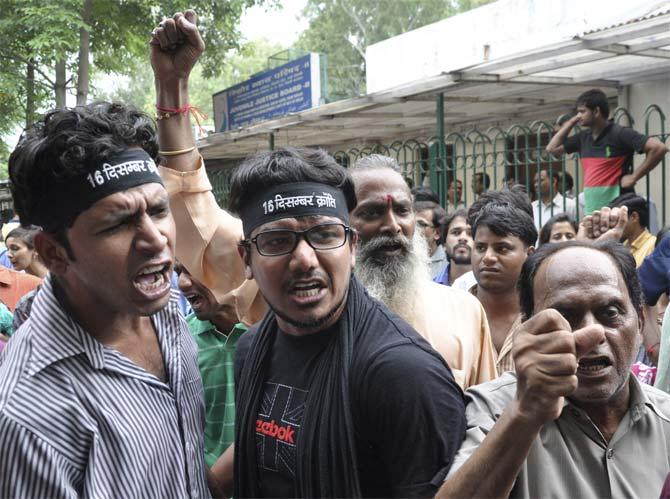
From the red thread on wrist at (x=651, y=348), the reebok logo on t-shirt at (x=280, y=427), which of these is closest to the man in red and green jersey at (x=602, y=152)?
the red thread on wrist at (x=651, y=348)

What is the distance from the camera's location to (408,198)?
3340mm

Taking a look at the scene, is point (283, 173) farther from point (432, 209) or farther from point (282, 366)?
point (432, 209)

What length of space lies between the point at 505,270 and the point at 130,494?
2.62m

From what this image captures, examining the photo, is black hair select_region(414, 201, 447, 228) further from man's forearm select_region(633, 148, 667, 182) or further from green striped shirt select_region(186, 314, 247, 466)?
green striped shirt select_region(186, 314, 247, 466)

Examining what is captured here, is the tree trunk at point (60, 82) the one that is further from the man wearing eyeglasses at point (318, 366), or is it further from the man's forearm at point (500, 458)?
the man's forearm at point (500, 458)

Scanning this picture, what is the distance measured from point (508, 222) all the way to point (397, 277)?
115cm

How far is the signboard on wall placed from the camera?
13430 mm

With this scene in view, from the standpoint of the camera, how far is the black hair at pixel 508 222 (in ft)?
13.4

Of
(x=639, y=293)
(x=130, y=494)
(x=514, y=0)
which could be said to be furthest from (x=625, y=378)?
(x=514, y=0)

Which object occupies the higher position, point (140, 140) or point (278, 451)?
point (140, 140)

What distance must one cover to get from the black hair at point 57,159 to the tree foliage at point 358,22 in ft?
112

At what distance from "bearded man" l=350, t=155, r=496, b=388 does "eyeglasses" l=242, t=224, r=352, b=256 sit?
91 cm

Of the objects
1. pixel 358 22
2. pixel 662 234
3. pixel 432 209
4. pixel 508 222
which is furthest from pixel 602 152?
pixel 358 22

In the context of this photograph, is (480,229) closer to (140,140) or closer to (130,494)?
(140,140)
